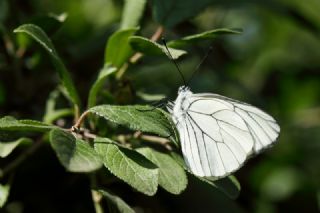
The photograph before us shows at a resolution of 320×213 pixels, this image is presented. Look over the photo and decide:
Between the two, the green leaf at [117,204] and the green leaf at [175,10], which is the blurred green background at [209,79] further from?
the green leaf at [117,204]

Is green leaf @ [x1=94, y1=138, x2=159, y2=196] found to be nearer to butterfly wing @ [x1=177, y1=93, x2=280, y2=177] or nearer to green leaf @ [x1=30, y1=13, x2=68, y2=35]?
butterfly wing @ [x1=177, y1=93, x2=280, y2=177]

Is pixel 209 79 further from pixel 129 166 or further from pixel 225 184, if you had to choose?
pixel 129 166

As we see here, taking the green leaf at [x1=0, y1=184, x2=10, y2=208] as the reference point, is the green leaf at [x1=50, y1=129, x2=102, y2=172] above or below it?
above

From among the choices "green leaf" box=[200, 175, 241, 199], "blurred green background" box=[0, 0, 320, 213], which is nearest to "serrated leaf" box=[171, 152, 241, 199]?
"green leaf" box=[200, 175, 241, 199]

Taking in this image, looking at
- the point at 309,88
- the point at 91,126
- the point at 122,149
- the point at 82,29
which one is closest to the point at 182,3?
the point at 91,126

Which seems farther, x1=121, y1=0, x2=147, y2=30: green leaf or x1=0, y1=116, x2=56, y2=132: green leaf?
x1=121, y1=0, x2=147, y2=30: green leaf

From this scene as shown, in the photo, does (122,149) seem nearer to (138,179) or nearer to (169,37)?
(138,179)

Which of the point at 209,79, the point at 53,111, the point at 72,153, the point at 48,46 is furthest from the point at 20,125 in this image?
the point at 209,79
